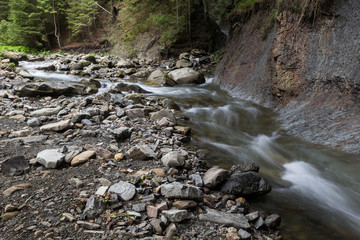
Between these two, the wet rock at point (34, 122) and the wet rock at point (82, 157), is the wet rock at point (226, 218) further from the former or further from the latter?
the wet rock at point (34, 122)

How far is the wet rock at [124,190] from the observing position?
263 centimetres

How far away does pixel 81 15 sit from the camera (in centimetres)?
2423

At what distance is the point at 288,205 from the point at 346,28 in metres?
4.21

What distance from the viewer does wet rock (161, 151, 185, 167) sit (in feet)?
11.7

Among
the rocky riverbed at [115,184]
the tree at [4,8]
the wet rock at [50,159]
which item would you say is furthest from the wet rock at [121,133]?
the tree at [4,8]

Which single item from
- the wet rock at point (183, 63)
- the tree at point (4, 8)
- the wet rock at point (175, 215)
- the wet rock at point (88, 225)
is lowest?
the wet rock at point (175, 215)

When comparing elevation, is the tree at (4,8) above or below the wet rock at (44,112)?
above

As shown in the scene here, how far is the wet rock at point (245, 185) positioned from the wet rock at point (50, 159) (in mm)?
2364

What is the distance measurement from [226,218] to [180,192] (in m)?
0.59

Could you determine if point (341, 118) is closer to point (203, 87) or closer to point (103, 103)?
point (103, 103)

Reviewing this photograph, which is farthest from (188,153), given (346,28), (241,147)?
(346,28)

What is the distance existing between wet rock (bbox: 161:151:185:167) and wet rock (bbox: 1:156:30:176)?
1897mm

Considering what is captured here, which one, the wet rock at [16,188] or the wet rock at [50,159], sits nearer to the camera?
the wet rock at [16,188]

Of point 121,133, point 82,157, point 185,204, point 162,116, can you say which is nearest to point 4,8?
point 162,116
